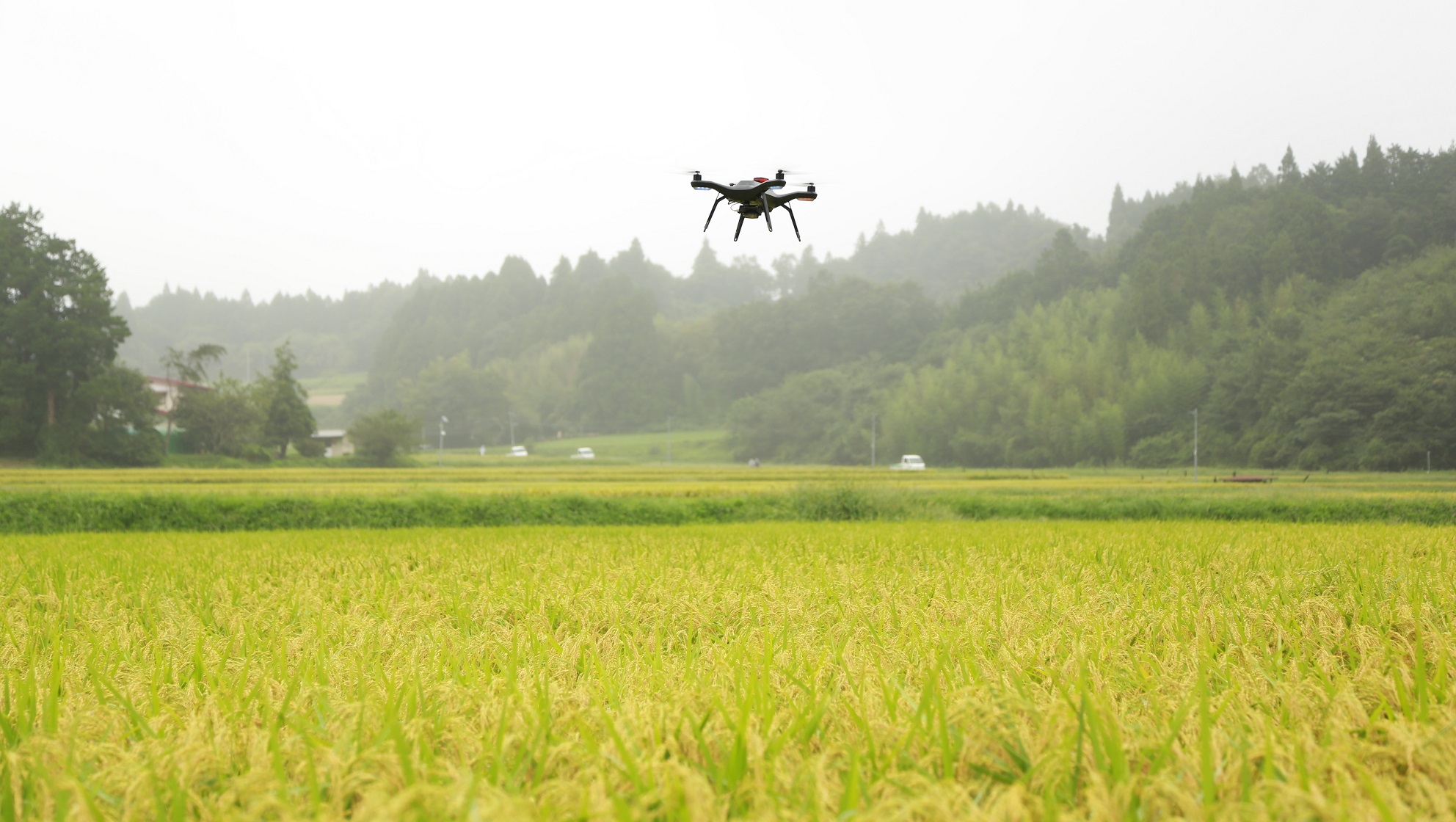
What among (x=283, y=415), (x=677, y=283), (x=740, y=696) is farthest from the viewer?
(x=677, y=283)

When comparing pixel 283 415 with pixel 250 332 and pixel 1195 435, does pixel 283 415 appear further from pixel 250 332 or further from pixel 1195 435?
pixel 250 332

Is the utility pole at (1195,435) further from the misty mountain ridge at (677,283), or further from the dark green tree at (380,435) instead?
the misty mountain ridge at (677,283)

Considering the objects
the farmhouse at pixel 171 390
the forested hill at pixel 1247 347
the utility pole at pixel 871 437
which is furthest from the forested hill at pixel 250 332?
the forested hill at pixel 1247 347

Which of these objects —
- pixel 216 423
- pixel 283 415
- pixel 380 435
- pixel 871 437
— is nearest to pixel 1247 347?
pixel 871 437

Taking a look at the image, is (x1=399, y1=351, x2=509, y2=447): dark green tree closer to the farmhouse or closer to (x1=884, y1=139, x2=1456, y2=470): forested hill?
the farmhouse

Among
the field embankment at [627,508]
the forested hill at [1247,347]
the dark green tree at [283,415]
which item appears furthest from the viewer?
the dark green tree at [283,415]

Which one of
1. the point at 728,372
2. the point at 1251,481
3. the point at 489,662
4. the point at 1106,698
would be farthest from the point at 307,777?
the point at 728,372
